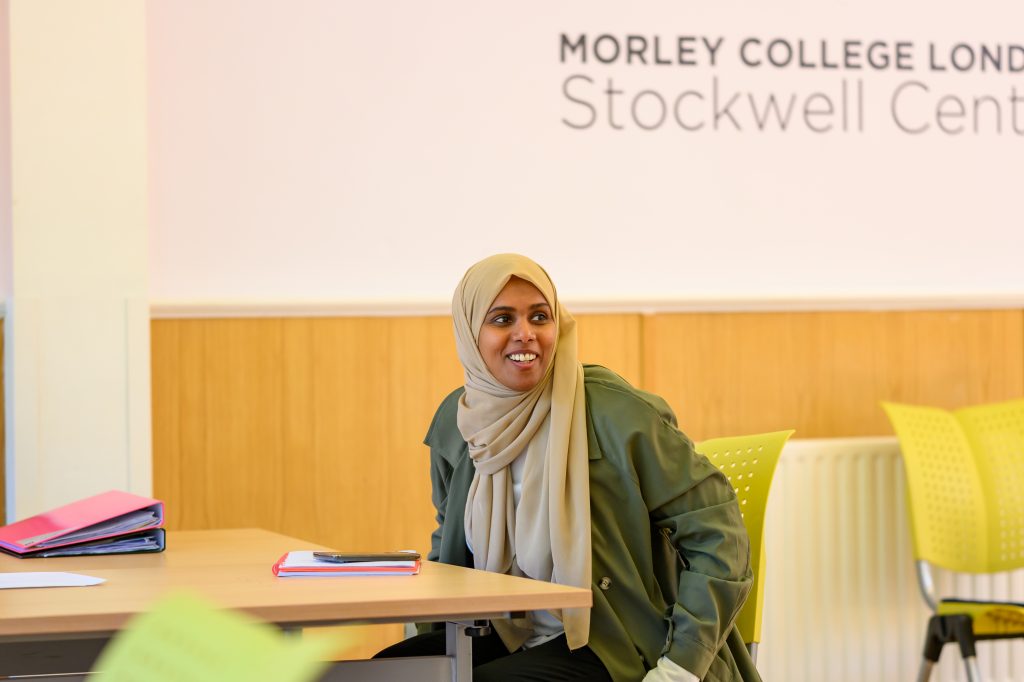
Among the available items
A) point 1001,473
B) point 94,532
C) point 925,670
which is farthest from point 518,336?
point 1001,473

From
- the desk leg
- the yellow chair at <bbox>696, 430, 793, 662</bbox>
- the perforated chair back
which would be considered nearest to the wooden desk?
the desk leg

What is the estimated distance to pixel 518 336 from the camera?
2.47 metres

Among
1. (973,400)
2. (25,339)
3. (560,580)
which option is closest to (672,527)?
(560,580)

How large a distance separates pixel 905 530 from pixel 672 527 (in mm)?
1813

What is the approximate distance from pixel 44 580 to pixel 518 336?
35.6 inches

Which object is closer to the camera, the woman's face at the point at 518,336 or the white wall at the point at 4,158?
the woman's face at the point at 518,336

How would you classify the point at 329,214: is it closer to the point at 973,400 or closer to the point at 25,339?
the point at 25,339

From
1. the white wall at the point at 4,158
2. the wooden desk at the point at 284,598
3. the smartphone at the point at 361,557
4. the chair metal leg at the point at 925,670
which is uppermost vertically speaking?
the white wall at the point at 4,158

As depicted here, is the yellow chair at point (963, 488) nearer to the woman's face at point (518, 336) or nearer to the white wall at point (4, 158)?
the woman's face at point (518, 336)

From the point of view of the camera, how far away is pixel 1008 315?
164 inches

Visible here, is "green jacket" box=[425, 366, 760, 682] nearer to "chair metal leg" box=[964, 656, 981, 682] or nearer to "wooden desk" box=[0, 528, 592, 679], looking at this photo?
"wooden desk" box=[0, 528, 592, 679]

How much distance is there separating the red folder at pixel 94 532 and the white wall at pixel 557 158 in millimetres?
1010

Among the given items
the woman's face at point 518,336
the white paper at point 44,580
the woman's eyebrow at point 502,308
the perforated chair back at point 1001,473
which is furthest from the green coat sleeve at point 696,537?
the perforated chair back at point 1001,473

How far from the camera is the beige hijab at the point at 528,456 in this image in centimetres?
234
